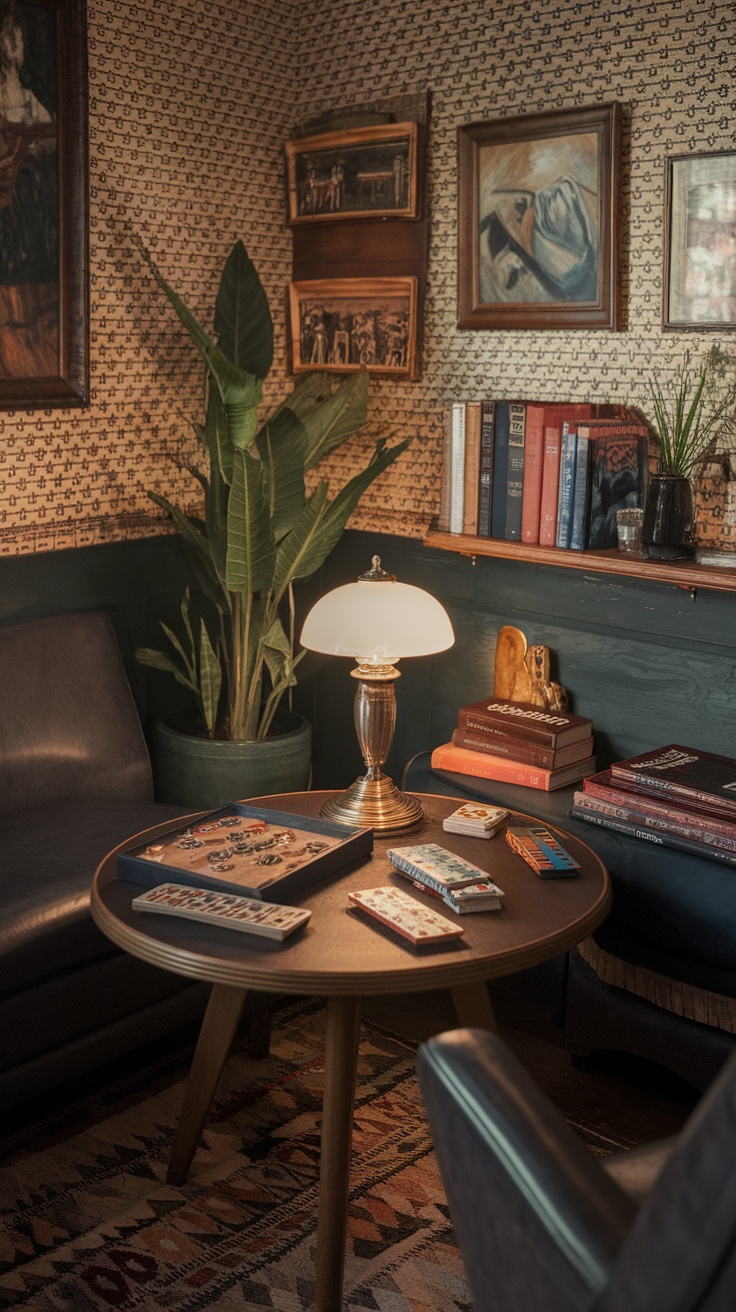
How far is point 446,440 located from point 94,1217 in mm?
2047

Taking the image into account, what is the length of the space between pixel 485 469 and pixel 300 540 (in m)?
0.52

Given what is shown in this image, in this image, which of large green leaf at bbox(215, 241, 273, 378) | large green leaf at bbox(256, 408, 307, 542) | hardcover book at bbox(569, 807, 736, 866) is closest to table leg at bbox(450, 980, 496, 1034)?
hardcover book at bbox(569, 807, 736, 866)

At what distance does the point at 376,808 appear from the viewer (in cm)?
250

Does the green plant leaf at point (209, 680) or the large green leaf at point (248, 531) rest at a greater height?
the large green leaf at point (248, 531)

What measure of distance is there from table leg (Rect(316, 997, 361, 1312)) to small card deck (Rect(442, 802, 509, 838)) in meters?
0.59

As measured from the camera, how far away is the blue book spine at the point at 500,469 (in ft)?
10.3

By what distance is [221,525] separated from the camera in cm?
329

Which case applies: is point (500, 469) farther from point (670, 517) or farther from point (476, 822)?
point (476, 822)

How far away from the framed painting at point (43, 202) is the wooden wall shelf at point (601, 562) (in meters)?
1.10

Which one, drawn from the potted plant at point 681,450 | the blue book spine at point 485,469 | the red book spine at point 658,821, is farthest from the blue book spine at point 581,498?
the red book spine at point 658,821

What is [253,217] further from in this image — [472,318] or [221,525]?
[221,525]

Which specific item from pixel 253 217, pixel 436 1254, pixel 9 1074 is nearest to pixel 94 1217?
pixel 9 1074

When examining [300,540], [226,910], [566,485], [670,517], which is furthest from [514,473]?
[226,910]

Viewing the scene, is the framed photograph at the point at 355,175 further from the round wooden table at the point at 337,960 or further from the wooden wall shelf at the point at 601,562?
the round wooden table at the point at 337,960
